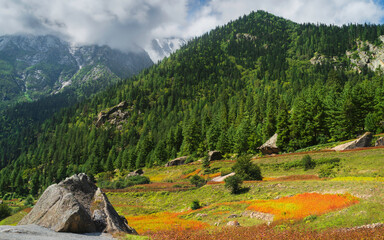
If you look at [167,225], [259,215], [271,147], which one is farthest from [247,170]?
[167,225]

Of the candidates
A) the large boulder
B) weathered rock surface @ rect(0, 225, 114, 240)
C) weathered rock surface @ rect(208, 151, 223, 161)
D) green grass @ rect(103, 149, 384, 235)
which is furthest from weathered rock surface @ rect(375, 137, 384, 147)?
weathered rock surface @ rect(0, 225, 114, 240)

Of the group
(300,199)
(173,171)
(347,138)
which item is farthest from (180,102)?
(300,199)

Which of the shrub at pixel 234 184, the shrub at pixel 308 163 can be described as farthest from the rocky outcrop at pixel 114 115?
the shrub at pixel 308 163

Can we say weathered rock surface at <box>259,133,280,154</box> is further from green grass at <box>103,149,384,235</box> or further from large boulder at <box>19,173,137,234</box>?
large boulder at <box>19,173,137,234</box>

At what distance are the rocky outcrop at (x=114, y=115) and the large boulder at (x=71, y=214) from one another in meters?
171

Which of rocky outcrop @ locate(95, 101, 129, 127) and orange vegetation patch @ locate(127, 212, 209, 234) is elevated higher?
rocky outcrop @ locate(95, 101, 129, 127)

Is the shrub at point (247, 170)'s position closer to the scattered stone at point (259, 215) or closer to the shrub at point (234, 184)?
the shrub at point (234, 184)

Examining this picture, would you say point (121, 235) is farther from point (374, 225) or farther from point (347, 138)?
point (347, 138)

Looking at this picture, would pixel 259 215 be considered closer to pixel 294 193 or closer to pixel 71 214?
pixel 294 193

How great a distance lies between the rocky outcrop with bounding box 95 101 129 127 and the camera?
182m

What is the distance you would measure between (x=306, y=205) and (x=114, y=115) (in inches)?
7238

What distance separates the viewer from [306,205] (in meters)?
21.8

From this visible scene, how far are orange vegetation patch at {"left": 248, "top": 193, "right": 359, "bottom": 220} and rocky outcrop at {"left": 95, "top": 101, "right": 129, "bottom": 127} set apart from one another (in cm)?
17268

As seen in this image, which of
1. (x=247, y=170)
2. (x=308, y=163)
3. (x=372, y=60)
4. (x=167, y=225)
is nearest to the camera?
(x=167, y=225)
